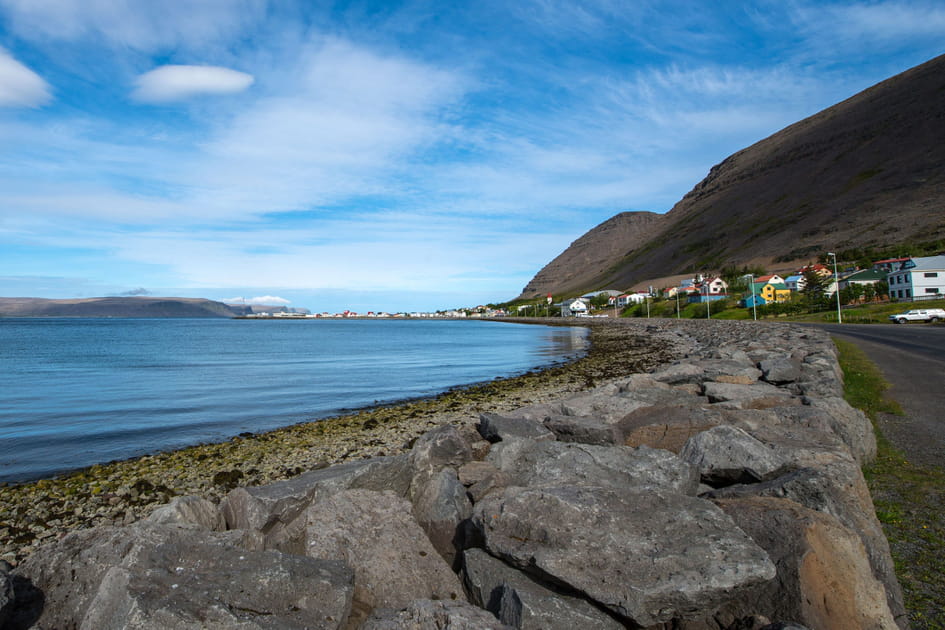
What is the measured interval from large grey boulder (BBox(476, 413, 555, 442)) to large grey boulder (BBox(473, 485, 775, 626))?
3638 millimetres

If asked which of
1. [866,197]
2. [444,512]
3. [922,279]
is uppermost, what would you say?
[866,197]

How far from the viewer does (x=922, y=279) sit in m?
76.0

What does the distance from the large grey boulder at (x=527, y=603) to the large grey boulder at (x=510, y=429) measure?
3.91 metres

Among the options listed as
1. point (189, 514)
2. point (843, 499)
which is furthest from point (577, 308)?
point (189, 514)

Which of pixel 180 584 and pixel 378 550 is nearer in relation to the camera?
pixel 180 584

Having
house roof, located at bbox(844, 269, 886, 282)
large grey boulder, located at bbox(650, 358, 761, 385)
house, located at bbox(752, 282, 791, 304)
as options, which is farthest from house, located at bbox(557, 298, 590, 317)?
large grey boulder, located at bbox(650, 358, 761, 385)

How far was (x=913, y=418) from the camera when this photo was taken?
12.2 m

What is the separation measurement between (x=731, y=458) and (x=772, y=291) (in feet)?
361

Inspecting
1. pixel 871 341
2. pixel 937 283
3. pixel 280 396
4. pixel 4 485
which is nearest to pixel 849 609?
pixel 4 485

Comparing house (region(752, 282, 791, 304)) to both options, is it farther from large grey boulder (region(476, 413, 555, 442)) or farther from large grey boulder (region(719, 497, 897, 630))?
large grey boulder (region(719, 497, 897, 630))

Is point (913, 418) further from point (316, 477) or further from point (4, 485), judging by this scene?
point (4, 485)

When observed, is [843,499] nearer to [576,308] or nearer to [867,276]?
[867,276]

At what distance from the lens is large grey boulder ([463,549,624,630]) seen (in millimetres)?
4211

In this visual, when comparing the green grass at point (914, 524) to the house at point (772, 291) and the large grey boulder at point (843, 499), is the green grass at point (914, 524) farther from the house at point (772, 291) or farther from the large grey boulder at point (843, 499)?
the house at point (772, 291)
